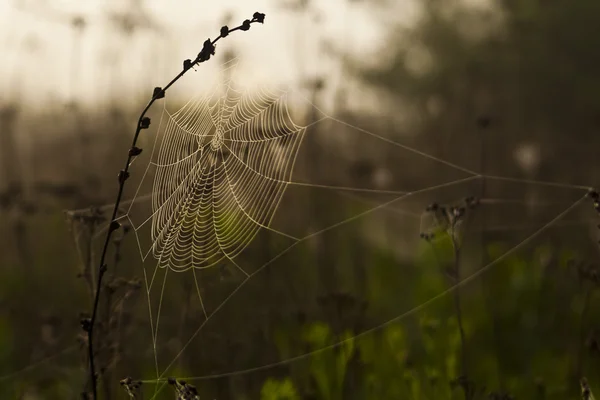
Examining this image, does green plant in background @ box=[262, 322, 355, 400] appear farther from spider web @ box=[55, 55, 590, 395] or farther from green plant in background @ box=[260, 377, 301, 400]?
green plant in background @ box=[260, 377, 301, 400]

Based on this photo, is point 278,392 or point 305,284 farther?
point 305,284

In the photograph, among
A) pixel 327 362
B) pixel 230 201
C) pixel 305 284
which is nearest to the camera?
pixel 230 201

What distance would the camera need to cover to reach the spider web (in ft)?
4.29

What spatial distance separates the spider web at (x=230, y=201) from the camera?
1308 mm

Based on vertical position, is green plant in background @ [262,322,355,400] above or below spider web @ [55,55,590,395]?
below

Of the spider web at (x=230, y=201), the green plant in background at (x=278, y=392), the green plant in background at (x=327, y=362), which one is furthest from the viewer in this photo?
the green plant in background at (x=327, y=362)

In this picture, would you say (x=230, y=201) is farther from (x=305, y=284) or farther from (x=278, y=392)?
(x=305, y=284)

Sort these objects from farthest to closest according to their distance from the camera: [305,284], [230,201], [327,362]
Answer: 1. [305,284]
2. [327,362]
3. [230,201]

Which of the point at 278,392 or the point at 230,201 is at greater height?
the point at 230,201

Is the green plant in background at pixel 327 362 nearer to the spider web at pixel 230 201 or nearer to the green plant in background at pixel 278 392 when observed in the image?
the spider web at pixel 230 201

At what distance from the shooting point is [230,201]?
5.42 feet

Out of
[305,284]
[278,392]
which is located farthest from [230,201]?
[305,284]

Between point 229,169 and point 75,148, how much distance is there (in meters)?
2.06

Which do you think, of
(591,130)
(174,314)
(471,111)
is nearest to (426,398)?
(174,314)
